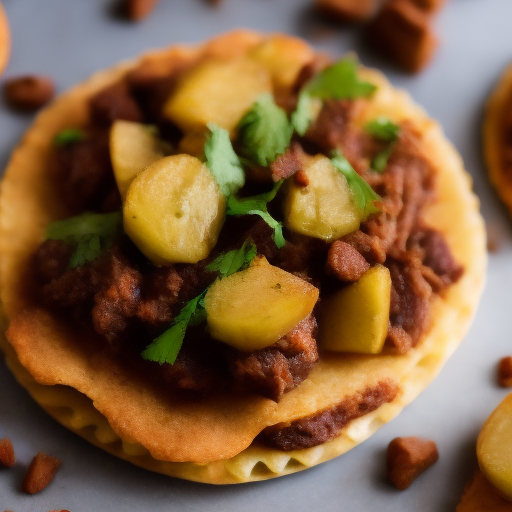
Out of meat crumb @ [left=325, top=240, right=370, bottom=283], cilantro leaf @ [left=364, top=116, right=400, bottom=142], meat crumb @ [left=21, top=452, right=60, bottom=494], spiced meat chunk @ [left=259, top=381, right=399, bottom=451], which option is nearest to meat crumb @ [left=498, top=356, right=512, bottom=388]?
spiced meat chunk @ [left=259, top=381, right=399, bottom=451]

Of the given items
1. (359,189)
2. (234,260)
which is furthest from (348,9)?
(234,260)

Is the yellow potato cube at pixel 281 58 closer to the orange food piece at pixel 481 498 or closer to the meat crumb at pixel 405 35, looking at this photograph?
the meat crumb at pixel 405 35

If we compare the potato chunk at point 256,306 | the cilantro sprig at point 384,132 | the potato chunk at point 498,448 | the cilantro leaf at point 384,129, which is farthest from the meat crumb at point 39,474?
the cilantro leaf at point 384,129

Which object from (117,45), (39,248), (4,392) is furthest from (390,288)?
(117,45)

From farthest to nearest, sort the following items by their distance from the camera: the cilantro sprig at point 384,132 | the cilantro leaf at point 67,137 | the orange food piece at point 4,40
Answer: the orange food piece at point 4,40, the cilantro leaf at point 67,137, the cilantro sprig at point 384,132

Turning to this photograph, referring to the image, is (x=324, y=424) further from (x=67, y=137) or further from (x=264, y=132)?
(x=67, y=137)

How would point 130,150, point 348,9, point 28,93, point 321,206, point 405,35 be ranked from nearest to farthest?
1. point 321,206
2. point 130,150
3. point 28,93
4. point 405,35
5. point 348,9
